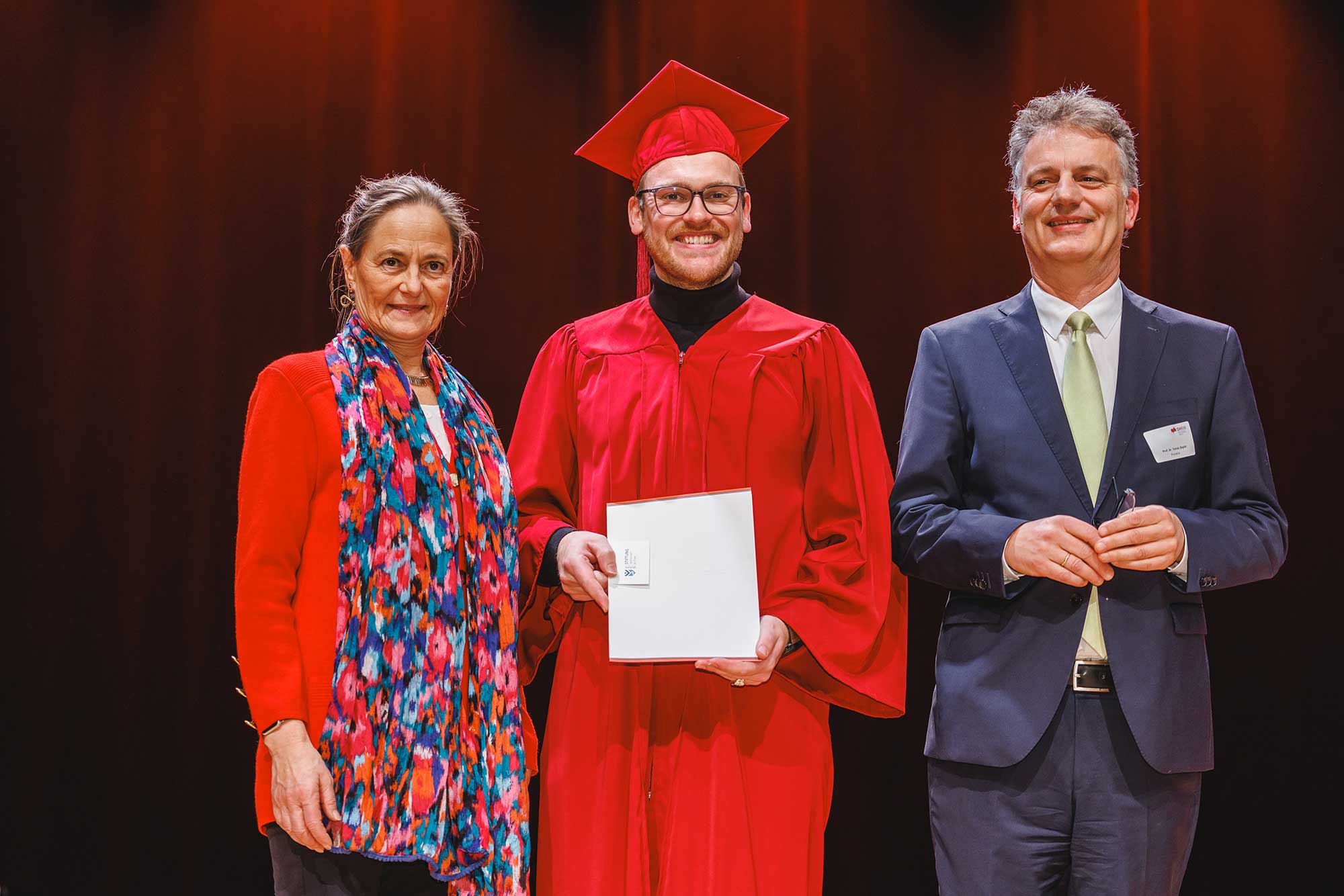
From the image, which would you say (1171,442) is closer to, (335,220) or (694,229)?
(694,229)

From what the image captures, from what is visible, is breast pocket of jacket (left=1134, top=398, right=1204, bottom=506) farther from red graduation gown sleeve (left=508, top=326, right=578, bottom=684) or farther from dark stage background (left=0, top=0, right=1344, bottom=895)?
dark stage background (left=0, top=0, right=1344, bottom=895)

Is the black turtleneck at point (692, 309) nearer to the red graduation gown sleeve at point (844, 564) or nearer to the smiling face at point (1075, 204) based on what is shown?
the red graduation gown sleeve at point (844, 564)

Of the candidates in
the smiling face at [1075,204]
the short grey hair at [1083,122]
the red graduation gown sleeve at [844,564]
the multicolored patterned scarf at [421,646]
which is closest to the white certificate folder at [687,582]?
A: the red graduation gown sleeve at [844,564]

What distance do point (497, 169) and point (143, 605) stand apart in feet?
6.28

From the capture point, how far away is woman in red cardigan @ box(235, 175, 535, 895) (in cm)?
180

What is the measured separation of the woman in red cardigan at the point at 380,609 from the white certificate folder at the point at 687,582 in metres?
0.29

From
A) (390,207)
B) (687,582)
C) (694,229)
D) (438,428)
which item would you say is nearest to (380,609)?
(438,428)

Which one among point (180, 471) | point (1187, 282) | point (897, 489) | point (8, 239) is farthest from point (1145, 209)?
point (8, 239)

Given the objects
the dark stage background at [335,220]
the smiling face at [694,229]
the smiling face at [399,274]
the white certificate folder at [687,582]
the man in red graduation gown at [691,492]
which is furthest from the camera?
the dark stage background at [335,220]

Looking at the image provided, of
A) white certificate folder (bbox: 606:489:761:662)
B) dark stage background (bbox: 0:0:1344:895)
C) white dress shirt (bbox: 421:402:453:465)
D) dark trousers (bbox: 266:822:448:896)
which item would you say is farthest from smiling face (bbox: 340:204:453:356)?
dark stage background (bbox: 0:0:1344:895)

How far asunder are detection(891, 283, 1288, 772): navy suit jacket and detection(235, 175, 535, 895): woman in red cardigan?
33.8 inches

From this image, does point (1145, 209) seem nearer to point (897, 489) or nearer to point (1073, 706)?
point (897, 489)

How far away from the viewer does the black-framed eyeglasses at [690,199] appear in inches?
88.6

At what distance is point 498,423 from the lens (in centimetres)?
378
